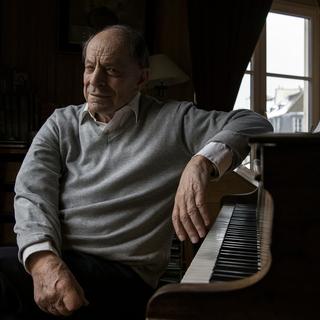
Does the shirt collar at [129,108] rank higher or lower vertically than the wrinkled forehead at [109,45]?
lower

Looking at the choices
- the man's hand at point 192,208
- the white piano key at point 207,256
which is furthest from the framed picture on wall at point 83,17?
the man's hand at point 192,208

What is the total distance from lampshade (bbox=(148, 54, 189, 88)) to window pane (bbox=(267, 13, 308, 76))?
3.60ft

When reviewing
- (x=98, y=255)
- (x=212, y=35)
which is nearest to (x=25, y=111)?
(x=212, y=35)

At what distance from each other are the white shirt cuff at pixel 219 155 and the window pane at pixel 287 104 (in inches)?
116

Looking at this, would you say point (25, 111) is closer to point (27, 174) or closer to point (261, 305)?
point (27, 174)

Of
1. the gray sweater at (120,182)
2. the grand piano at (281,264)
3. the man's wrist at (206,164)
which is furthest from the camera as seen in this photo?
the gray sweater at (120,182)

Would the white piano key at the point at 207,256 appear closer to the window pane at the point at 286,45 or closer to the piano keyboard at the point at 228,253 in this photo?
the piano keyboard at the point at 228,253

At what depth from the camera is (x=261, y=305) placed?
0.56 m

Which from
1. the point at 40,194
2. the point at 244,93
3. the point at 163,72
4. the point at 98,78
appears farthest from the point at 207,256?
the point at 244,93

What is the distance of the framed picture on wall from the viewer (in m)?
3.28

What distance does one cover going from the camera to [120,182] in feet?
4.33

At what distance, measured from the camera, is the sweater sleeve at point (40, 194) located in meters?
1.18

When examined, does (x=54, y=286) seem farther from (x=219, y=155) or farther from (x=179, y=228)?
(x=219, y=155)

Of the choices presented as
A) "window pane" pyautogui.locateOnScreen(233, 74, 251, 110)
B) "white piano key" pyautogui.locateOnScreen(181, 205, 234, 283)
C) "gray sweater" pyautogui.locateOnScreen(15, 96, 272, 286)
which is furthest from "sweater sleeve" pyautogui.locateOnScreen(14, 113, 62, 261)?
"window pane" pyautogui.locateOnScreen(233, 74, 251, 110)
